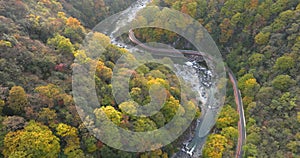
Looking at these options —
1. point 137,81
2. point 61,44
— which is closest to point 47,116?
point 61,44

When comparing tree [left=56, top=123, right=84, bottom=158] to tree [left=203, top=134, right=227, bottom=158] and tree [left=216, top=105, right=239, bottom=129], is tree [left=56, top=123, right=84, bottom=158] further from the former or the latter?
tree [left=216, top=105, right=239, bottom=129]

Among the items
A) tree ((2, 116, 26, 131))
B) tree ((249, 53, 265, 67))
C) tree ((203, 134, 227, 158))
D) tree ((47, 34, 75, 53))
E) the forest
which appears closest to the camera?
tree ((2, 116, 26, 131))

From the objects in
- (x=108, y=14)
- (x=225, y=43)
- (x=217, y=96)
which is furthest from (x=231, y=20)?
(x=108, y=14)

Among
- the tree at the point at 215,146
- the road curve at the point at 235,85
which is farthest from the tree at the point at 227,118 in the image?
the tree at the point at 215,146

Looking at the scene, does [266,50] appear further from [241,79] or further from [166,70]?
[166,70]

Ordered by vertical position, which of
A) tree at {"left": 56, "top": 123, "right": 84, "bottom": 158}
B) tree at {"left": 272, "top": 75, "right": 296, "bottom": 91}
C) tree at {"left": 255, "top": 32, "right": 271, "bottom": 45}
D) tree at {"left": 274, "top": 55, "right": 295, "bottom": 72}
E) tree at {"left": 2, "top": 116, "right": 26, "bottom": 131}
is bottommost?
tree at {"left": 56, "top": 123, "right": 84, "bottom": 158}

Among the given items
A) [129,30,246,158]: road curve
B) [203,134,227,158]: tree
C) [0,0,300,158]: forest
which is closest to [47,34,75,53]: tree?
[0,0,300,158]: forest
